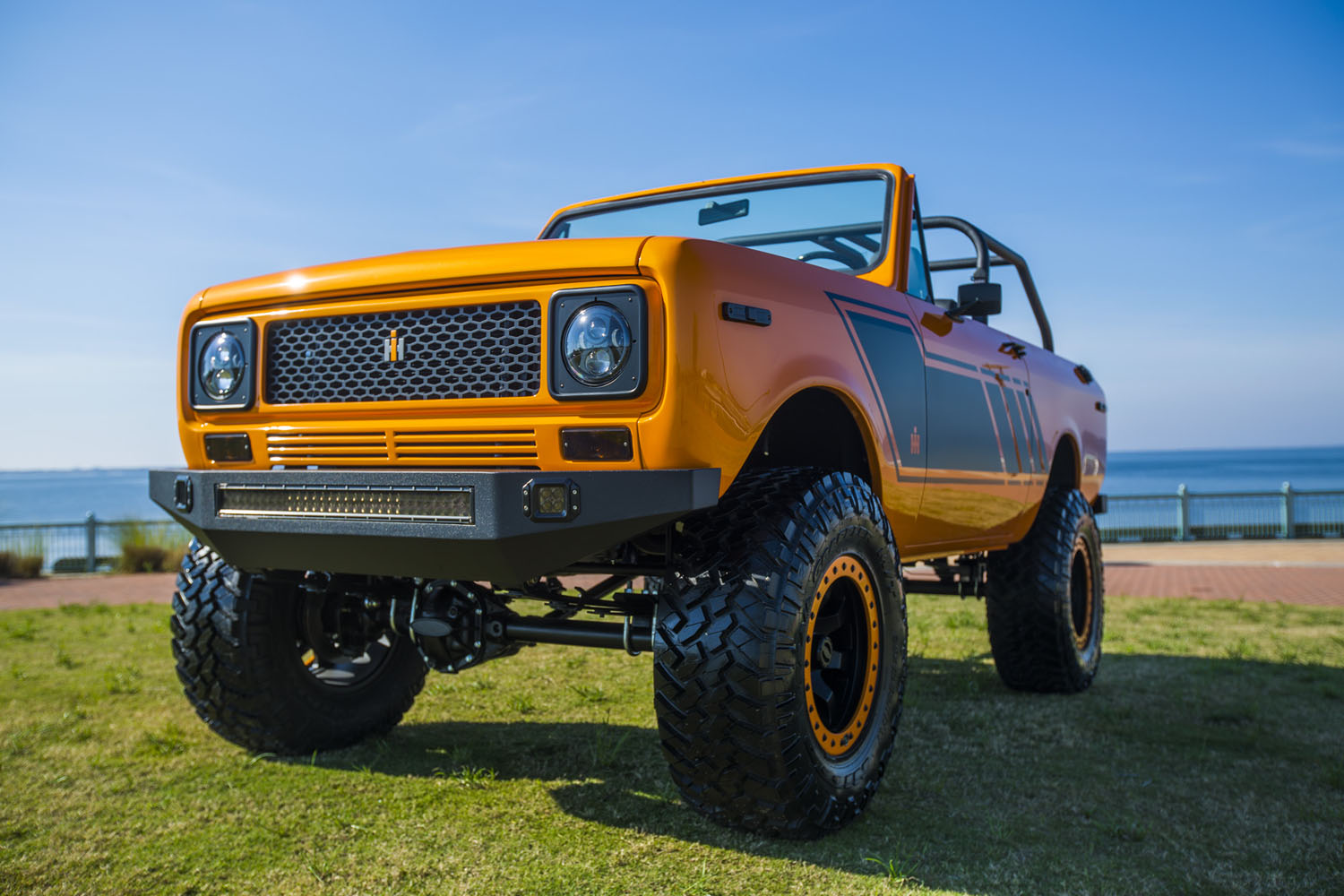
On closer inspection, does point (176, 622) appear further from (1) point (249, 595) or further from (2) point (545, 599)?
(2) point (545, 599)

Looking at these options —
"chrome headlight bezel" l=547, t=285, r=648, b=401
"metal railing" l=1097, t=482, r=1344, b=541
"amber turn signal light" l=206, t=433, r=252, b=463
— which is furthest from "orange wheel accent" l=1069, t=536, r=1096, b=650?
"metal railing" l=1097, t=482, r=1344, b=541

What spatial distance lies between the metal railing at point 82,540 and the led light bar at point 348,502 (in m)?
13.0

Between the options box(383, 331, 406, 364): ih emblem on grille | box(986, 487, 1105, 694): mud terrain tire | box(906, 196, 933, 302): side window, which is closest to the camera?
box(383, 331, 406, 364): ih emblem on grille

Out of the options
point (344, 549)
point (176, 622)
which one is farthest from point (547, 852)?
point (176, 622)

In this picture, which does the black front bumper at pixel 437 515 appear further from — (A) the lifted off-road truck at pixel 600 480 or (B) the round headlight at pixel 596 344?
(B) the round headlight at pixel 596 344

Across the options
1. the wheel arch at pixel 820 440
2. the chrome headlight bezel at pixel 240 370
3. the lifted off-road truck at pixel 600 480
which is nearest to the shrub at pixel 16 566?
the lifted off-road truck at pixel 600 480

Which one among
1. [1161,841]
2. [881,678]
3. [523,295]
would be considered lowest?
[1161,841]

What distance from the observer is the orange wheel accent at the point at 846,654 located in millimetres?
2990

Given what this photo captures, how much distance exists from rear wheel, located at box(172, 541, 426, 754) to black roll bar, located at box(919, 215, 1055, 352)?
9.67ft

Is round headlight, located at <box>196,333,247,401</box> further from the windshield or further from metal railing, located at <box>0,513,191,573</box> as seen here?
metal railing, located at <box>0,513,191,573</box>

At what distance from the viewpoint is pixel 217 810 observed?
10.5 feet

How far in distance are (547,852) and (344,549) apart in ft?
3.27

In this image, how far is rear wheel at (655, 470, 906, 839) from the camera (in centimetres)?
260

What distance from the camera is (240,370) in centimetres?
314
